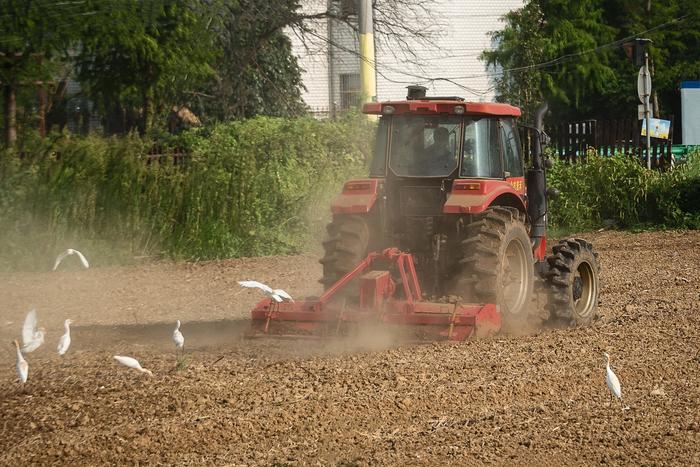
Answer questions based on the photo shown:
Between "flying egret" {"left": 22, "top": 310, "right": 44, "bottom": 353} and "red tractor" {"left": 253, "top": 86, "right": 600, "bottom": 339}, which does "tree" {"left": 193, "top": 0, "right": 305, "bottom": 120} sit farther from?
"flying egret" {"left": 22, "top": 310, "right": 44, "bottom": 353}

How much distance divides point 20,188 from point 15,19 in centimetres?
1249

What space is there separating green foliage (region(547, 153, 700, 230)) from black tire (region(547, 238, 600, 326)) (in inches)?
345

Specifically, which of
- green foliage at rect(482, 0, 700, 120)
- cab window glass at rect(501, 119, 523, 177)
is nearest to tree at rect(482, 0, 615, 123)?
green foliage at rect(482, 0, 700, 120)

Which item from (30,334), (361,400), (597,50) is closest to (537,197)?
(361,400)

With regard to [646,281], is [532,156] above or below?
above

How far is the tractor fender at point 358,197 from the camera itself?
28.4 feet

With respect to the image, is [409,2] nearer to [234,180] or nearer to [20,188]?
[234,180]

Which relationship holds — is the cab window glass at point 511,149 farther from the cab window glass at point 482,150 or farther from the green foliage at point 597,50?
the green foliage at point 597,50

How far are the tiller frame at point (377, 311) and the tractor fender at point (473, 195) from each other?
0.54 meters

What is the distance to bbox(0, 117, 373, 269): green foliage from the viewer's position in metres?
14.9

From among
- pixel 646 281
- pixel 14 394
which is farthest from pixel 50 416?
pixel 646 281

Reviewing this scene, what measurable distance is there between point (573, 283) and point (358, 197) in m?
2.12

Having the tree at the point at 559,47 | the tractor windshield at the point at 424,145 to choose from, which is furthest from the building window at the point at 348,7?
the tractor windshield at the point at 424,145

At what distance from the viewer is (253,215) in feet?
52.3
